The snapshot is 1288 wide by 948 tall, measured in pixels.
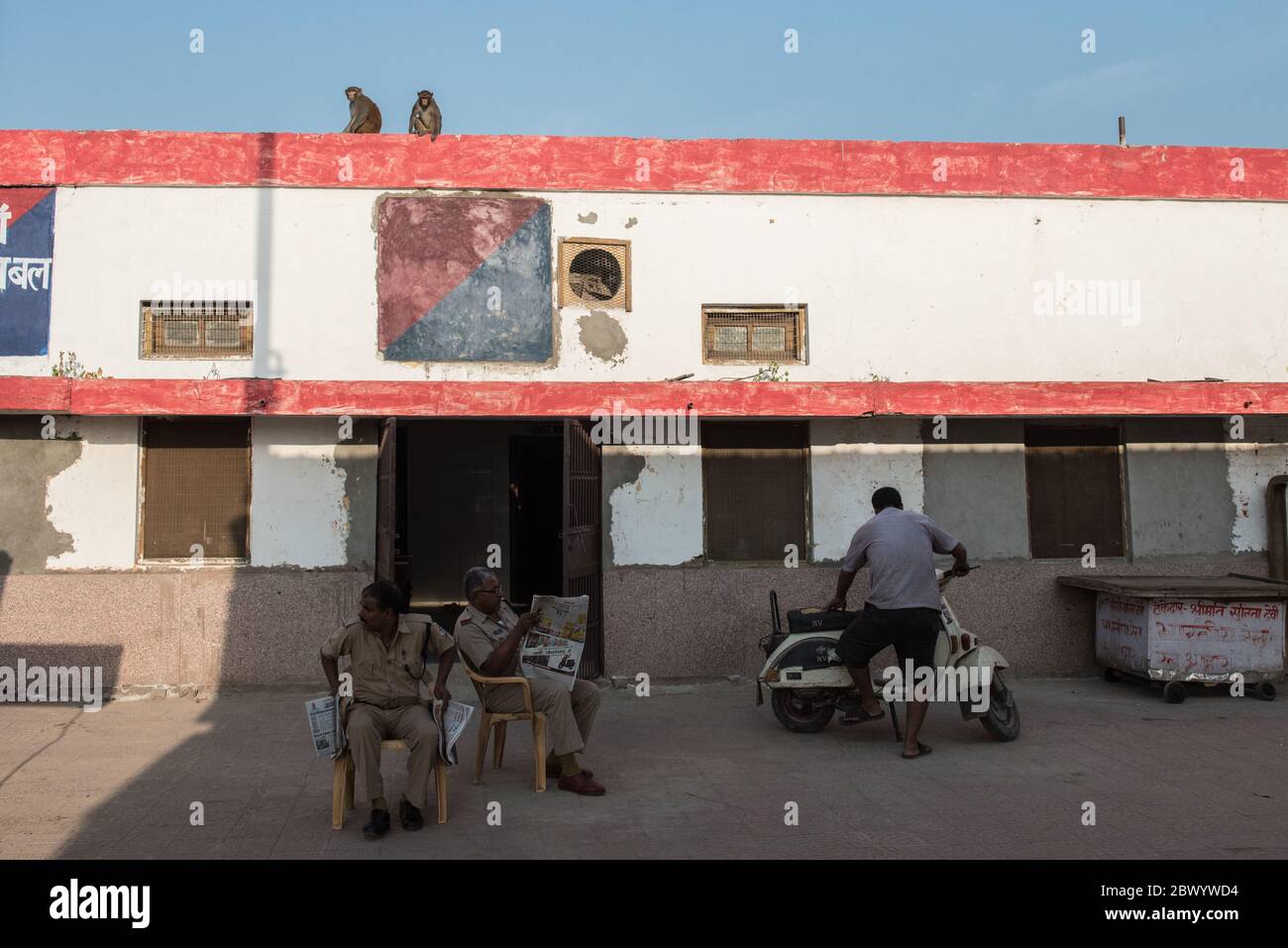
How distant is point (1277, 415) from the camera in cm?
979

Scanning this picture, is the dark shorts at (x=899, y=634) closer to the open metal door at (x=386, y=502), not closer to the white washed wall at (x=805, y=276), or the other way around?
the white washed wall at (x=805, y=276)

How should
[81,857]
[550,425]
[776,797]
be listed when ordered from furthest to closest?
[550,425]
[776,797]
[81,857]

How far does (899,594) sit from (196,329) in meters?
6.44

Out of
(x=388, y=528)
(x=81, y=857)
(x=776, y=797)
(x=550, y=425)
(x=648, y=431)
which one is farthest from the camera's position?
(x=550, y=425)

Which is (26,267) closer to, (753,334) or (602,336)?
(602,336)

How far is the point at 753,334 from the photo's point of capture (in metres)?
9.66

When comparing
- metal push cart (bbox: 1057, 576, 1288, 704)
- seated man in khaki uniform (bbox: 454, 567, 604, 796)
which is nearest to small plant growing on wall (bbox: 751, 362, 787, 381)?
metal push cart (bbox: 1057, 576, 1288, 704)

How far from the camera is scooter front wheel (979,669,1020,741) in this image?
7.02 metres

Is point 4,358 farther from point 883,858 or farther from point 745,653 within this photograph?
point 883,858

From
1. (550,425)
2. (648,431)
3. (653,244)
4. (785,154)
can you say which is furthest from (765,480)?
(550,425)

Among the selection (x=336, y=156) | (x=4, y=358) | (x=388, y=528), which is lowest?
(x=388, y=528)

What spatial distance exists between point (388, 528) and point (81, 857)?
4.28 meters

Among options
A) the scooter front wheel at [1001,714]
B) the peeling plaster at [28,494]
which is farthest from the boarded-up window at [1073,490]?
the peeling plaster at [28,494]

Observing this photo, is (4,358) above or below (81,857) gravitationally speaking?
above
